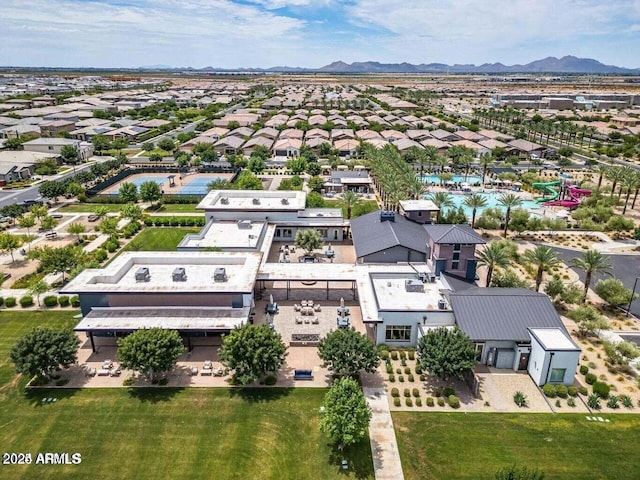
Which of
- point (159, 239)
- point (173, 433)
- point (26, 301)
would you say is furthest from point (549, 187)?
point (26, 301)

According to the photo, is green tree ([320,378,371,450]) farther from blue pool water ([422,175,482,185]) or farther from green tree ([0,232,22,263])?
blue pool water ([422,175,482,185])

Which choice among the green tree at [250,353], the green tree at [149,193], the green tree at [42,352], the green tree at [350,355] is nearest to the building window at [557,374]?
the green tree at [350,355]

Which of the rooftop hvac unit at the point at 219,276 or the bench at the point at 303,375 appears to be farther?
the rooftop hvac unit at the point at 219,276

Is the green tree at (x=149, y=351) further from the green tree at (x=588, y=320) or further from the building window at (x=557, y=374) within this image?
the green tree at (x=588, y=320)

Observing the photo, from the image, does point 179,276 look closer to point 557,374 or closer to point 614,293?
point 557,374

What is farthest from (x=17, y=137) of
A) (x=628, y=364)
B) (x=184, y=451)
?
(x=628, y=364)
